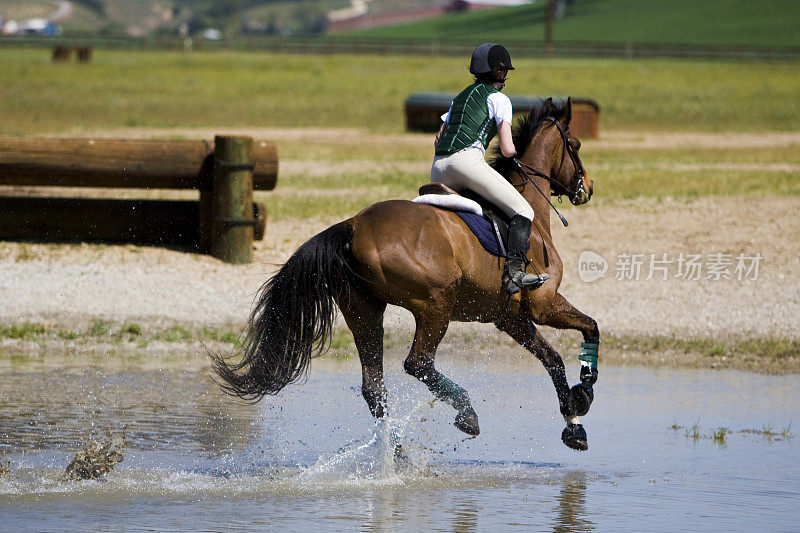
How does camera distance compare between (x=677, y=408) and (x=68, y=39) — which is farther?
(x=68, y=39)

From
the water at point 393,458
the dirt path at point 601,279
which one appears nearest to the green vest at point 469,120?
the water at point 393,458

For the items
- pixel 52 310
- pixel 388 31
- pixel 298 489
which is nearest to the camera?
pixel 298 489

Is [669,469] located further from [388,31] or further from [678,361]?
[388,31]

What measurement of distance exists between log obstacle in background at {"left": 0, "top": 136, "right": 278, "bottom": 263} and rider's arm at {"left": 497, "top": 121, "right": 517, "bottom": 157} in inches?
241

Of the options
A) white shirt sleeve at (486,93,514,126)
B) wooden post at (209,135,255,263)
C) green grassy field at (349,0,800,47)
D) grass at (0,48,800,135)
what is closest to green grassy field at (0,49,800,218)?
grass at (0,48,800,135)

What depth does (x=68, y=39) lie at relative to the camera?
2906 inches

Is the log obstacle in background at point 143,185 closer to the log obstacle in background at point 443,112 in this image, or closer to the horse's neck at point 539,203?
the horse's neck at point 539,203

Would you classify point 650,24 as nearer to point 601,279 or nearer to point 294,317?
point 601,279

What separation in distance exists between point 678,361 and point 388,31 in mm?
126686

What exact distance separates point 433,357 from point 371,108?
32085mm

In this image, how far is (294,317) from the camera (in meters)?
A: 7.40

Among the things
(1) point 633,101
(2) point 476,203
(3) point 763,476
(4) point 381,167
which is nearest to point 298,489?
(2) point 476,203

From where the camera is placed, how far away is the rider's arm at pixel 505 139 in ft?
25.9

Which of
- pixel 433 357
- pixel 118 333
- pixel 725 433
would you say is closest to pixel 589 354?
pixel 725 433
